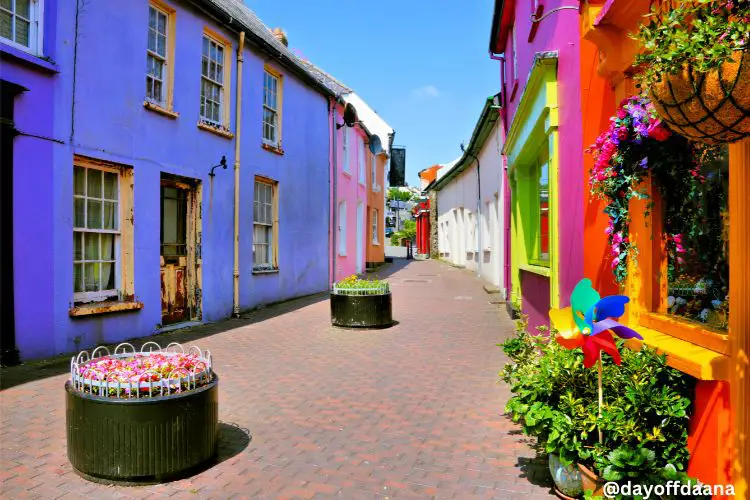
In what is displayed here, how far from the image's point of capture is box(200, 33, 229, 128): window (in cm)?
1020

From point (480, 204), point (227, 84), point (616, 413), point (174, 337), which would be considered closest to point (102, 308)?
point (174, 337)

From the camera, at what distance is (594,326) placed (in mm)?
2959

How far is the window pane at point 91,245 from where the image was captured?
7.57 m

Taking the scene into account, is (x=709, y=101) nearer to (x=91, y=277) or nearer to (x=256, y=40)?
(x=91, y=277)

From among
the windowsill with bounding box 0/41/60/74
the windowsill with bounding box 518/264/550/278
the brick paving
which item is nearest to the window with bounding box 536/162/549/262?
the windowsill with bounding box 518/264/550/278

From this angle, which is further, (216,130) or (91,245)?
(216,130)

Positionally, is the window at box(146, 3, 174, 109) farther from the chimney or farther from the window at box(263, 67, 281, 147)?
the chimney

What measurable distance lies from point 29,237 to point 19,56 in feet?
6.90

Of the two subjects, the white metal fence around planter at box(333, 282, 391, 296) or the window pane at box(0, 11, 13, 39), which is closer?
the window pane at box(0, 11, 13, 39)

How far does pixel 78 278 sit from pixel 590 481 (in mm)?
6961

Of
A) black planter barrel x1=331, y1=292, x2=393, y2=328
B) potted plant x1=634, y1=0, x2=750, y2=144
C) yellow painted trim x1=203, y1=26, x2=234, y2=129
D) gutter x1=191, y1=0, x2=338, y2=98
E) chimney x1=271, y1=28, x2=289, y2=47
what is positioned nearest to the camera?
potted plant x1=634, y1=0, x2=750, y2=144

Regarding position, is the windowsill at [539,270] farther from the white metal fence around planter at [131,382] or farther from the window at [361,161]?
the window at [361,161]

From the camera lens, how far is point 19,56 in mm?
6242

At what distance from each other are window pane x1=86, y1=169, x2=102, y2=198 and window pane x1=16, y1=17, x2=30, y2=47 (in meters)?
1.77
